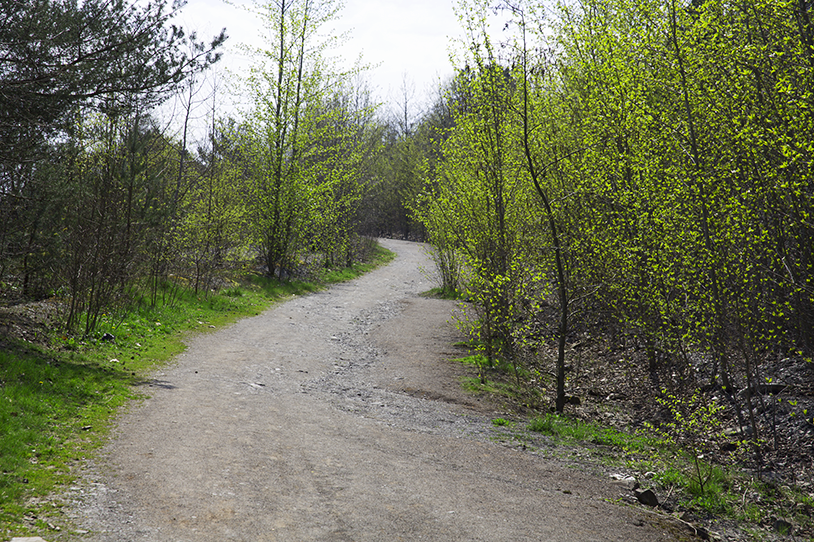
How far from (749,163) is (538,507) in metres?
5.25

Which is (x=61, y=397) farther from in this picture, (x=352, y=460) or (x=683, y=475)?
(x=683, y=475)

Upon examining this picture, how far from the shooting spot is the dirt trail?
14.6 ft

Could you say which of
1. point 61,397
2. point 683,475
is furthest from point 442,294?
point 61,397

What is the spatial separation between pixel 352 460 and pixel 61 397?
3821 millimetres

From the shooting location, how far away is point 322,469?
5.61 metres

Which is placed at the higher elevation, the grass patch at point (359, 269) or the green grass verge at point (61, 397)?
the grass patch at point (359, 269)

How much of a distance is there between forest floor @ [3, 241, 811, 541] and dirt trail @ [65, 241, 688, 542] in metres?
0.02

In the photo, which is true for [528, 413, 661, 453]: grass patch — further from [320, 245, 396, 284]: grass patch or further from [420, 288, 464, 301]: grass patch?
[320, 245, 396, 284]: grass patch

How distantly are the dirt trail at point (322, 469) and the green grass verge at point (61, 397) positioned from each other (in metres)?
0.30

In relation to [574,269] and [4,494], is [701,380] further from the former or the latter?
[4,494]

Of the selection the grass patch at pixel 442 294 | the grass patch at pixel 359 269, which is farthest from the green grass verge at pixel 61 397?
the grass patch at pixel 359 269

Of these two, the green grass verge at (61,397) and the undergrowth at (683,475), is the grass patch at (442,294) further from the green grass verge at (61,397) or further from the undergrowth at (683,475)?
the undergrowth at (683,475)

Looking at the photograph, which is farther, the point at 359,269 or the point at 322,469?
the point at 359,269

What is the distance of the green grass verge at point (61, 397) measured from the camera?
14.6 feet
